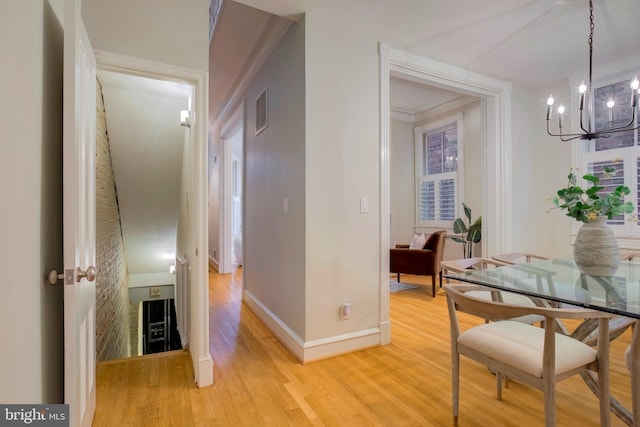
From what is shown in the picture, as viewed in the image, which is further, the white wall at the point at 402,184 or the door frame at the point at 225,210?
the white wall at the point at 402,184

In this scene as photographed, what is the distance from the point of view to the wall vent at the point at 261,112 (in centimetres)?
318

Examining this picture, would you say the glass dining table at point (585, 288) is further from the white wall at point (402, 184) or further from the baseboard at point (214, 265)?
the baseboard at point (214, 265)

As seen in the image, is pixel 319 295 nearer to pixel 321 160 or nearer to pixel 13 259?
pixel 321 160

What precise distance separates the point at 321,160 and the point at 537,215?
10.1 ft

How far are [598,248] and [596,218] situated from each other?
21 centimetres

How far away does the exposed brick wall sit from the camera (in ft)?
9.27

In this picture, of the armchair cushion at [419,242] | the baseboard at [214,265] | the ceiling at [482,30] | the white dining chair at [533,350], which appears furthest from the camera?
the baseboard at [214,265]

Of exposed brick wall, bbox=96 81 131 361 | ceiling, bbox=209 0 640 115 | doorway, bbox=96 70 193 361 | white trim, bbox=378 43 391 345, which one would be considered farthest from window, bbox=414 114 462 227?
exposed brick wall, bbox=96 81 131 361

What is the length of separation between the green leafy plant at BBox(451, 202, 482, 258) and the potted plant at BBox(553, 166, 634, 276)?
2.55 meters

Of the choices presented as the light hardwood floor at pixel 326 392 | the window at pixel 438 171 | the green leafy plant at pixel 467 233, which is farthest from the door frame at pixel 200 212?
the window at pixel 438 171

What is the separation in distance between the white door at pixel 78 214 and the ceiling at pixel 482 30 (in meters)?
1.36

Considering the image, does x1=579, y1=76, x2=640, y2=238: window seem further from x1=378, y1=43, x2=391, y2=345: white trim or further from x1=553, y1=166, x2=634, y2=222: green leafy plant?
x1=378, y1=43, x2=391, y2=345: white trim

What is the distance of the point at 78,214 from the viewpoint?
1320mm

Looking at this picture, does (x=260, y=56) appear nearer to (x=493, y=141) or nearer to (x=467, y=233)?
(x=493, y=141)
